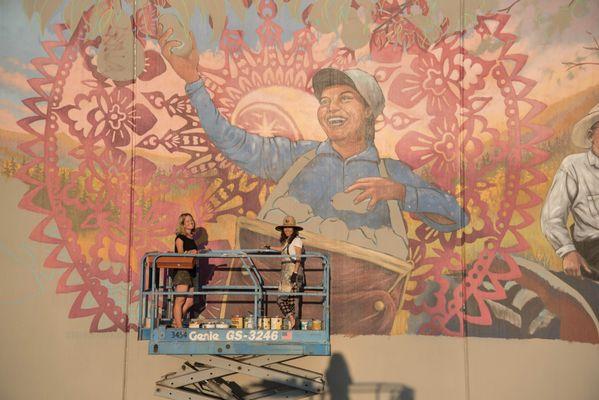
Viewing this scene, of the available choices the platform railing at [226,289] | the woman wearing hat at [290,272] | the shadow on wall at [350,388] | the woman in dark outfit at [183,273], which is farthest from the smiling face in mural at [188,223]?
→ the shadow on wall at [350,388]

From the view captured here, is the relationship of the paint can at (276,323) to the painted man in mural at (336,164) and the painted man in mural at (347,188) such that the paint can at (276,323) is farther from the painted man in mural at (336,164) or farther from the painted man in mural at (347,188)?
the painted man in mural at (336,164)

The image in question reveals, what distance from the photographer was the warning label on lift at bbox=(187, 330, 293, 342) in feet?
41.9

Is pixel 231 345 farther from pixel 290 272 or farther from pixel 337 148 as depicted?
pixel 337 148

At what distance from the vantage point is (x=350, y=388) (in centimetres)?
1505

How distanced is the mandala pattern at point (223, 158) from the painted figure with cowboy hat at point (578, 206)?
1.48ft

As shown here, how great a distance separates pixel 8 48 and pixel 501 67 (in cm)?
901

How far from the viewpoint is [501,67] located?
15.5m

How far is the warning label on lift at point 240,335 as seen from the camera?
1278 centimetres

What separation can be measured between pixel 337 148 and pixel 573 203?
443cm

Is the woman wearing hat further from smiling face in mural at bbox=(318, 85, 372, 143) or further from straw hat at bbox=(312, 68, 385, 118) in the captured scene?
straw hat at bbox=(312, 68, 385, 118)

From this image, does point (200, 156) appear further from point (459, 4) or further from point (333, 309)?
point (459, 4)

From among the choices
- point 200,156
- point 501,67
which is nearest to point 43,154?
point 200,156

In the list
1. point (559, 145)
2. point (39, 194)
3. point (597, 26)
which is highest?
point (597, 26)

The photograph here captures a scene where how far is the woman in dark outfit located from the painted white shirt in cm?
637
